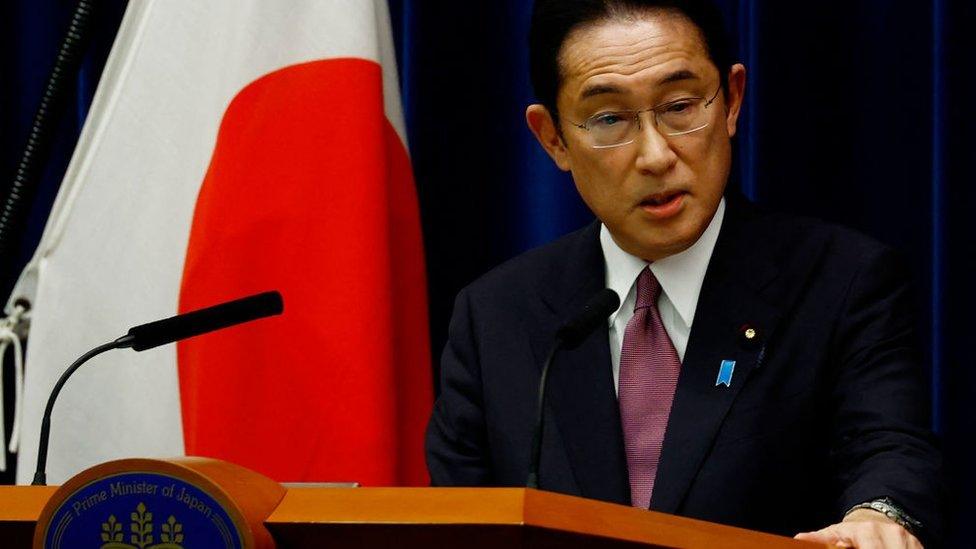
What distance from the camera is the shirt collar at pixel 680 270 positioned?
5.89 ft

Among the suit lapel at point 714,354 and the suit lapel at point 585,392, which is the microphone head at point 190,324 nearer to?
the suit lapel at point 585,392

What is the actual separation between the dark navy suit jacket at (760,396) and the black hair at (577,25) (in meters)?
0.23

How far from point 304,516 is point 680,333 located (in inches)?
34.8

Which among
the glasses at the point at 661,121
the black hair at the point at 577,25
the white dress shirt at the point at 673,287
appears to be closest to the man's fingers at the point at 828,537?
the white dress shirt at the point at 673,287

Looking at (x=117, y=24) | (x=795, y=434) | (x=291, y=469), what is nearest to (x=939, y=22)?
(x=795, y=434)

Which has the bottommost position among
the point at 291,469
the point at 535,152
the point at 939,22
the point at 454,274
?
the point at 291,469

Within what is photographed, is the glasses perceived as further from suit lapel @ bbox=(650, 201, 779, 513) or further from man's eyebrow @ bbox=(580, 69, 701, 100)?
suit lapel @ bbox=(650, 201, 779, 513)

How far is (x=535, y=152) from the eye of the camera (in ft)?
7.71

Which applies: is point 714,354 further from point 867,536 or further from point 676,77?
point 867,536

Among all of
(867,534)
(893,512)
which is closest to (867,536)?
(867,534)

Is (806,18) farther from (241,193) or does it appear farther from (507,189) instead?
(241,193)

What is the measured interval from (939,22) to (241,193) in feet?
3.66

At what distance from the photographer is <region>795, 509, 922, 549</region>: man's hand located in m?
1.21

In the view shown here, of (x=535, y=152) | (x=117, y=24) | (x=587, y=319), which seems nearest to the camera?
(x=587, y=319)
